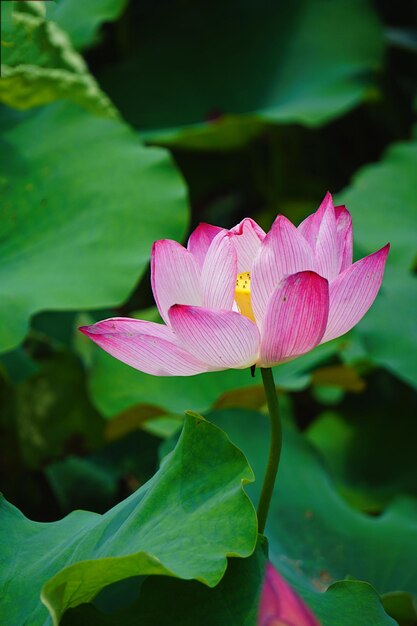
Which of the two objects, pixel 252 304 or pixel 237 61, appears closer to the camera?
pixel 252 304

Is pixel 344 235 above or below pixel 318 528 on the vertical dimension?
above

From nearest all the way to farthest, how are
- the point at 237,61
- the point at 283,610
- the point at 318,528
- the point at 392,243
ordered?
1. the point at 283,610
2. the point at 318,528
3. the point at 392,243
4. the point at 237,61

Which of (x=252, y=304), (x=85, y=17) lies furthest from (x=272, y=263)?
(x=85, y=17)

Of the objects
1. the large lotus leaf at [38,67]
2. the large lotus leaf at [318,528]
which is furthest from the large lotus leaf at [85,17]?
the large lotus leaf at [318,528]

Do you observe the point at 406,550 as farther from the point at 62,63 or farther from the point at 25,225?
the point at 62,63

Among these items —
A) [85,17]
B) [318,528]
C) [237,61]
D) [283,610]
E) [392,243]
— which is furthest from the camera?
[237,61]

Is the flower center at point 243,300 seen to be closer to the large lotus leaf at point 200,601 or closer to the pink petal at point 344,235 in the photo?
the pink petal at point 344,235

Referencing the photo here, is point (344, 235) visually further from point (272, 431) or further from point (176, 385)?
point (176, 385)

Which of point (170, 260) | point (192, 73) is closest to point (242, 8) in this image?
point (192, 73)

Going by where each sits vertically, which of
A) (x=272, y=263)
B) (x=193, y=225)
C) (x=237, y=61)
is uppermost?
(x=272, y=263)
